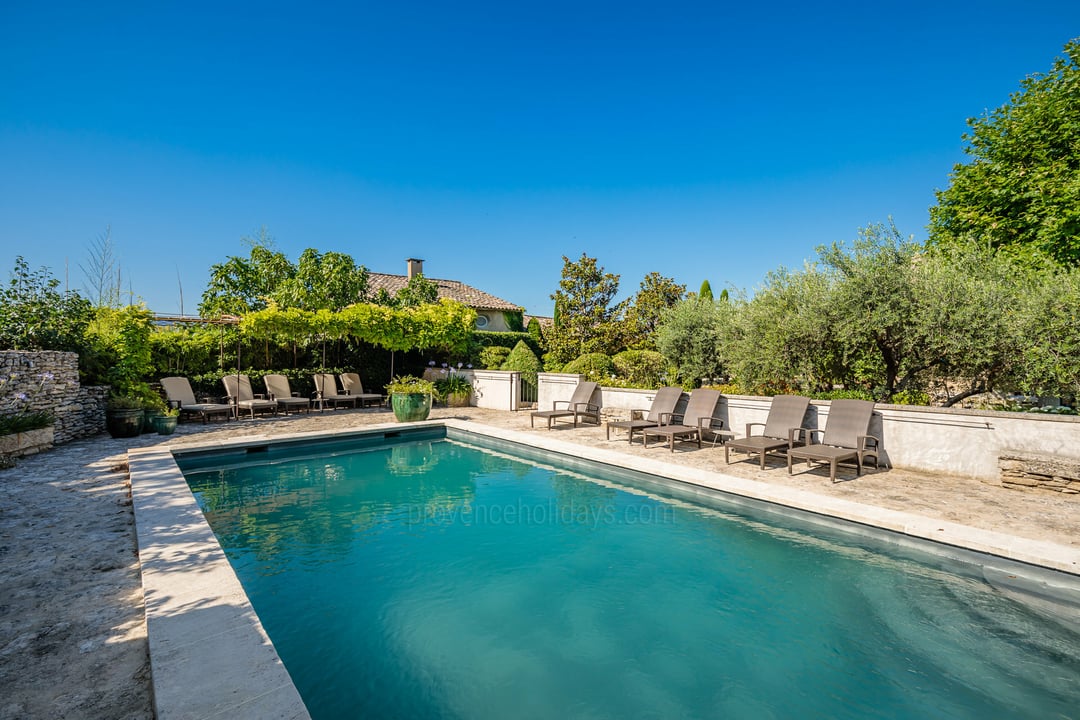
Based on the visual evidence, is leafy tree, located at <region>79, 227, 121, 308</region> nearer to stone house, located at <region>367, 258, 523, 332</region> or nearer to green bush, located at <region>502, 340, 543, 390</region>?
green bush, located at <region>502, 340, 543, 390</region>

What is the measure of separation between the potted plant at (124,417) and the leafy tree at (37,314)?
1411 millimetres

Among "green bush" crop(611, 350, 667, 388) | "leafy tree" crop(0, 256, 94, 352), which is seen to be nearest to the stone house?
"green bush" crop(611, 350, 667, 388)

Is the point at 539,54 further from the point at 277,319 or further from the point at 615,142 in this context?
the point at 277,319

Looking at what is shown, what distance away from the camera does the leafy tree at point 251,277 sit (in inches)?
846

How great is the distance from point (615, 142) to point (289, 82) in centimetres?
1059

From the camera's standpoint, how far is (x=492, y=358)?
59.7 ft

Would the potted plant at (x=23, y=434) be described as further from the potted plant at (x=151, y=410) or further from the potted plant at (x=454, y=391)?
the potted plant at (x=454, y=391)

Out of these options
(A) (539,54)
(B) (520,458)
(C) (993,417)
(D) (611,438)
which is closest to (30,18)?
(A) (539,54)

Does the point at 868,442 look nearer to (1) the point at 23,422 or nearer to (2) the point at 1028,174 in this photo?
(2) the point at 1028,174

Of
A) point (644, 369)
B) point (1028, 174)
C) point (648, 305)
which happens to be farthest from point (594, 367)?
point (1028, 174)

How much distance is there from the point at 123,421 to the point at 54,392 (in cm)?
123

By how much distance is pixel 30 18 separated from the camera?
10000 mm

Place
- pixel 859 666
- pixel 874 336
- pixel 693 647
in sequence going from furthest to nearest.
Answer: pixel 874 336
pixel 693 647
pixel 859 666

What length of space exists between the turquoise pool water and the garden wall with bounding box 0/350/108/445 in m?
5.39
